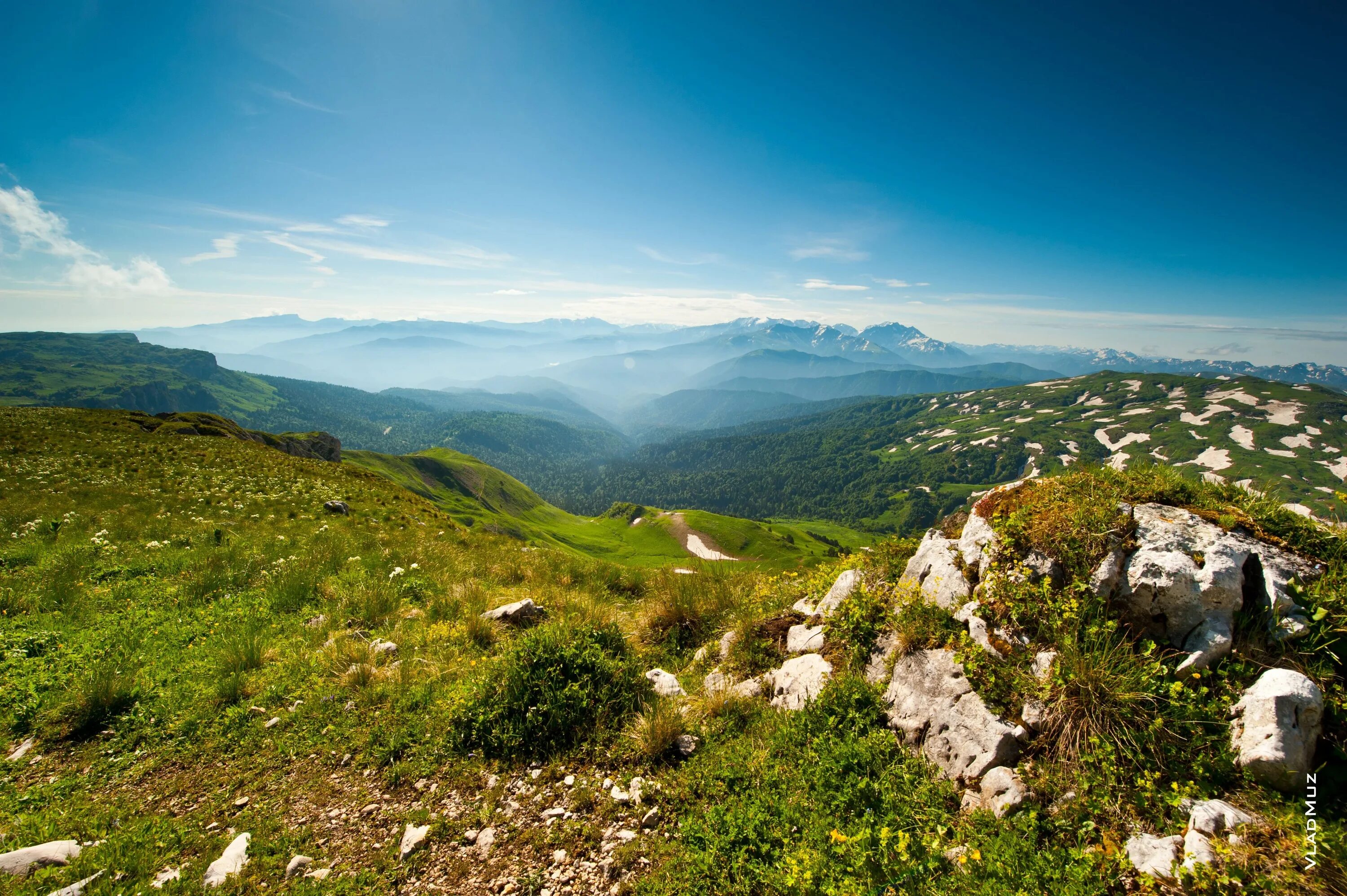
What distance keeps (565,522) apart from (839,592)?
153085mm

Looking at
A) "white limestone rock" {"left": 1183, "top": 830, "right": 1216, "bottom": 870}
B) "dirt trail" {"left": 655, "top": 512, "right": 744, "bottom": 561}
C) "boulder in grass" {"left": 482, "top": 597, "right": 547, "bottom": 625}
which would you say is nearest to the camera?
"white limestone rock" {"left": 1183, "top": 830, "right": 1216, "bottom": 870}

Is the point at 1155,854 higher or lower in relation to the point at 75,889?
higher

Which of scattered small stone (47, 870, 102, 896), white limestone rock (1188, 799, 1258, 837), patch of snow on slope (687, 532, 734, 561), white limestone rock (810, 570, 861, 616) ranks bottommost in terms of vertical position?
patch of snow on slope (687, 532, 734, 561)

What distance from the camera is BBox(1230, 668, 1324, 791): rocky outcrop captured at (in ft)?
12.7

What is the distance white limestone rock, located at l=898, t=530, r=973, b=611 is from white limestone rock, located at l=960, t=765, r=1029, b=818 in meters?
2.10

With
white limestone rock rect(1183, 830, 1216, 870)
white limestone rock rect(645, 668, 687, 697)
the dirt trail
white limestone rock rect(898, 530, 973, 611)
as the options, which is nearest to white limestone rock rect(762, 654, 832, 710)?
white limestone rock rect(645, 668, 687, 697)

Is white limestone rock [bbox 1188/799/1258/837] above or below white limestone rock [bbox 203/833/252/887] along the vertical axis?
above

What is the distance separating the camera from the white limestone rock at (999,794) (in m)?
4.27

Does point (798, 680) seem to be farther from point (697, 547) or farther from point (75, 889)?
point (697, 547)

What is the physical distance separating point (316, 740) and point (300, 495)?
57.8 ft

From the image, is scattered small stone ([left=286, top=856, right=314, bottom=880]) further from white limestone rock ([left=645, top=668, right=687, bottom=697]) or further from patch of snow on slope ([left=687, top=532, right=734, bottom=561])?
patch of snow on slope ([left=687, top=532, right=734, bottom=561])

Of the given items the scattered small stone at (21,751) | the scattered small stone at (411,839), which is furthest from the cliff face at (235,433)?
the scattered small stone at (411,839)

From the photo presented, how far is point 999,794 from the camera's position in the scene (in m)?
4.41

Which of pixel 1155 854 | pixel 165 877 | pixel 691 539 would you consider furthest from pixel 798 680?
pixel 691 539
